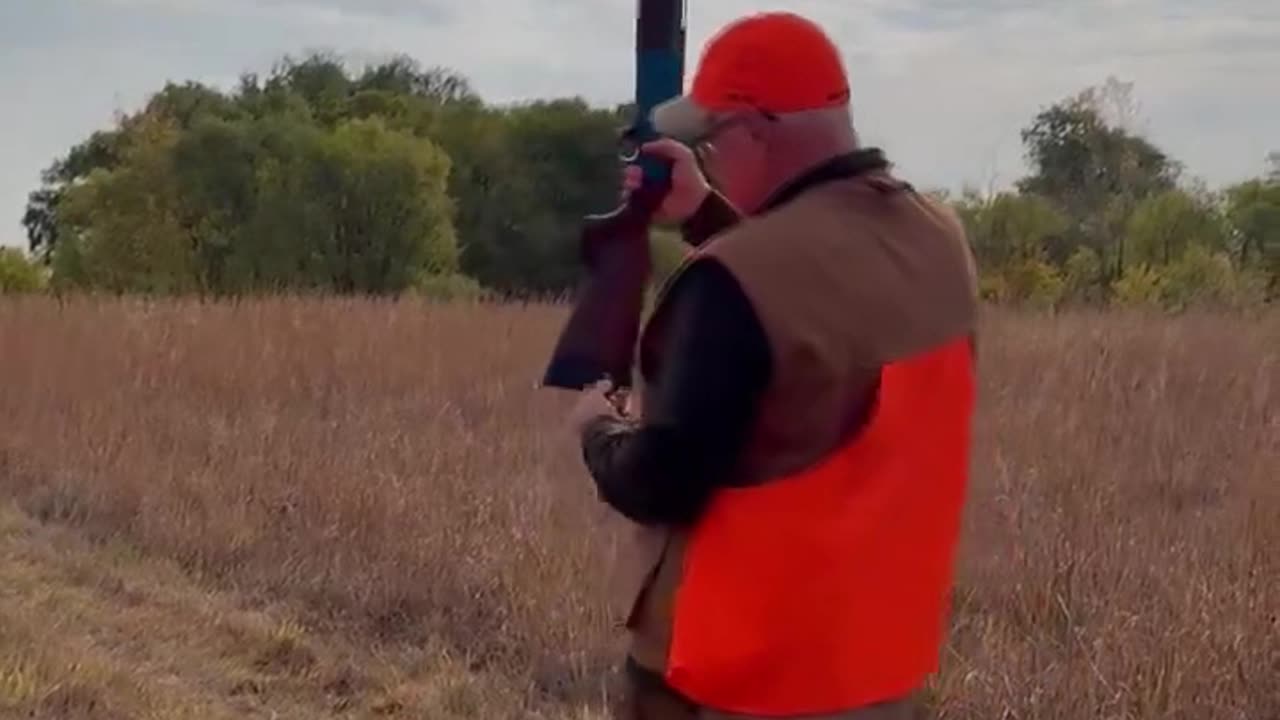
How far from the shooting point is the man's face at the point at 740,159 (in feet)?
8.40

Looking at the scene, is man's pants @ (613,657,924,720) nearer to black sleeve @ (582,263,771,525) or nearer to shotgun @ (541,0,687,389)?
black sleeve @ (582,263,771,525)

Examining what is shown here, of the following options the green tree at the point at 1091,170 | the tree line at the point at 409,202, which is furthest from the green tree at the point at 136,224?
the green tree at the point at 1091,170

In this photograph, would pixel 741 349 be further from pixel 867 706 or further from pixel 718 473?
pixel 867 706

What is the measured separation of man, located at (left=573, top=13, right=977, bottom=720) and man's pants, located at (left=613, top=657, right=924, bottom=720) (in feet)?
0.03

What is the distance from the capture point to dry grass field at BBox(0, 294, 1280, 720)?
528cm

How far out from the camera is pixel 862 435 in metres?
2.50

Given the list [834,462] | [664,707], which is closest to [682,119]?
[834,462]

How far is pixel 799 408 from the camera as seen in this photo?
248cm

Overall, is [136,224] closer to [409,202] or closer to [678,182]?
[409,202]

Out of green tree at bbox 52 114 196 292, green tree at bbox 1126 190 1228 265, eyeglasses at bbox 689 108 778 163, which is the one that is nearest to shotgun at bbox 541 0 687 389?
eyeglasses at bbox 689 108 778 163

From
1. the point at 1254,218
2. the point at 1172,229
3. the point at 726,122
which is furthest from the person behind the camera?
the point at 1254,218

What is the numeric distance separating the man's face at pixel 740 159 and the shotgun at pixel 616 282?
19cm

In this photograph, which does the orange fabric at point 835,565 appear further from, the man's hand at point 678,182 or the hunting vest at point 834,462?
the man's hand at point 678,182

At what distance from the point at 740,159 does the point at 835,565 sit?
0.57m
